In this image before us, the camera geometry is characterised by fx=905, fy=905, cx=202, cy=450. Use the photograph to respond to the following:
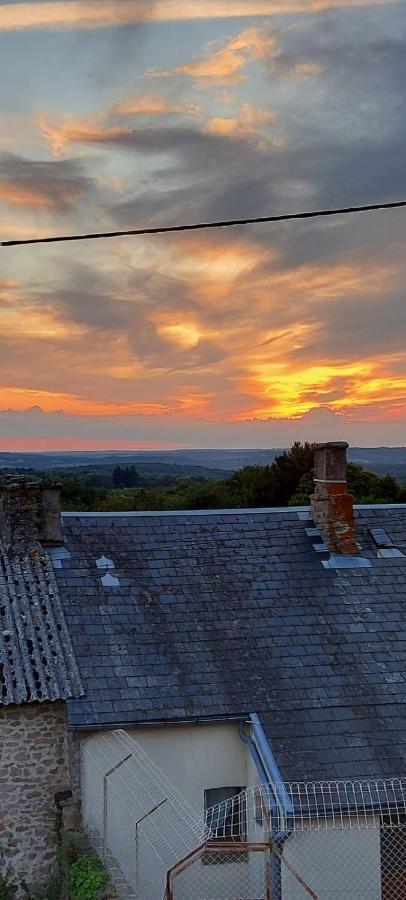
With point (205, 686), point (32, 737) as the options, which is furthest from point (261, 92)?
point (32, 737)

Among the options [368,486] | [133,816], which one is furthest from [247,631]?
[368,486]

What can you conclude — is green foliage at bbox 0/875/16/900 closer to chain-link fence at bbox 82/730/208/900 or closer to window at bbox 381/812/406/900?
chain-link fence at bbox 82/730/208/900

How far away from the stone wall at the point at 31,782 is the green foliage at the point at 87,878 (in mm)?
1169

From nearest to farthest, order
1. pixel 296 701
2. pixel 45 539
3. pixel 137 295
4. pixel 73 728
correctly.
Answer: pixel 73 728 < pixel 296 701 < pixel 45 539 < pixel 137 295

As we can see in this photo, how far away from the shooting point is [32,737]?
1301 cm

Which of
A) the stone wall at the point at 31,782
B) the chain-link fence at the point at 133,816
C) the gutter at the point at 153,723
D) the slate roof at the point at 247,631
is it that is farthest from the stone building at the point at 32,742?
the chain-link fence at the point at 133,816

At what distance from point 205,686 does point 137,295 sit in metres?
11.0

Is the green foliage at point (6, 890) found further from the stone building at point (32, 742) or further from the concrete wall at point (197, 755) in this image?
the concrete wall at point (197, 755)

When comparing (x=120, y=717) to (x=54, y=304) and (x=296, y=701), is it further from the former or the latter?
(x=54, y=304)

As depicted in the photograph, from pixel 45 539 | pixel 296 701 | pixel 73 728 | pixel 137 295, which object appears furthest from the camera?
pixel 137 295

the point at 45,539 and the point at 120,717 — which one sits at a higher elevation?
the point at 45,539

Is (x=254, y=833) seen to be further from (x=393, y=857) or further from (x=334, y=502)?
(x=334, y=502)

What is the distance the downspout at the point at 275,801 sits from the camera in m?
11.3

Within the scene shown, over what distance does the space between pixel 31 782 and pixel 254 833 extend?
10.7 ft
